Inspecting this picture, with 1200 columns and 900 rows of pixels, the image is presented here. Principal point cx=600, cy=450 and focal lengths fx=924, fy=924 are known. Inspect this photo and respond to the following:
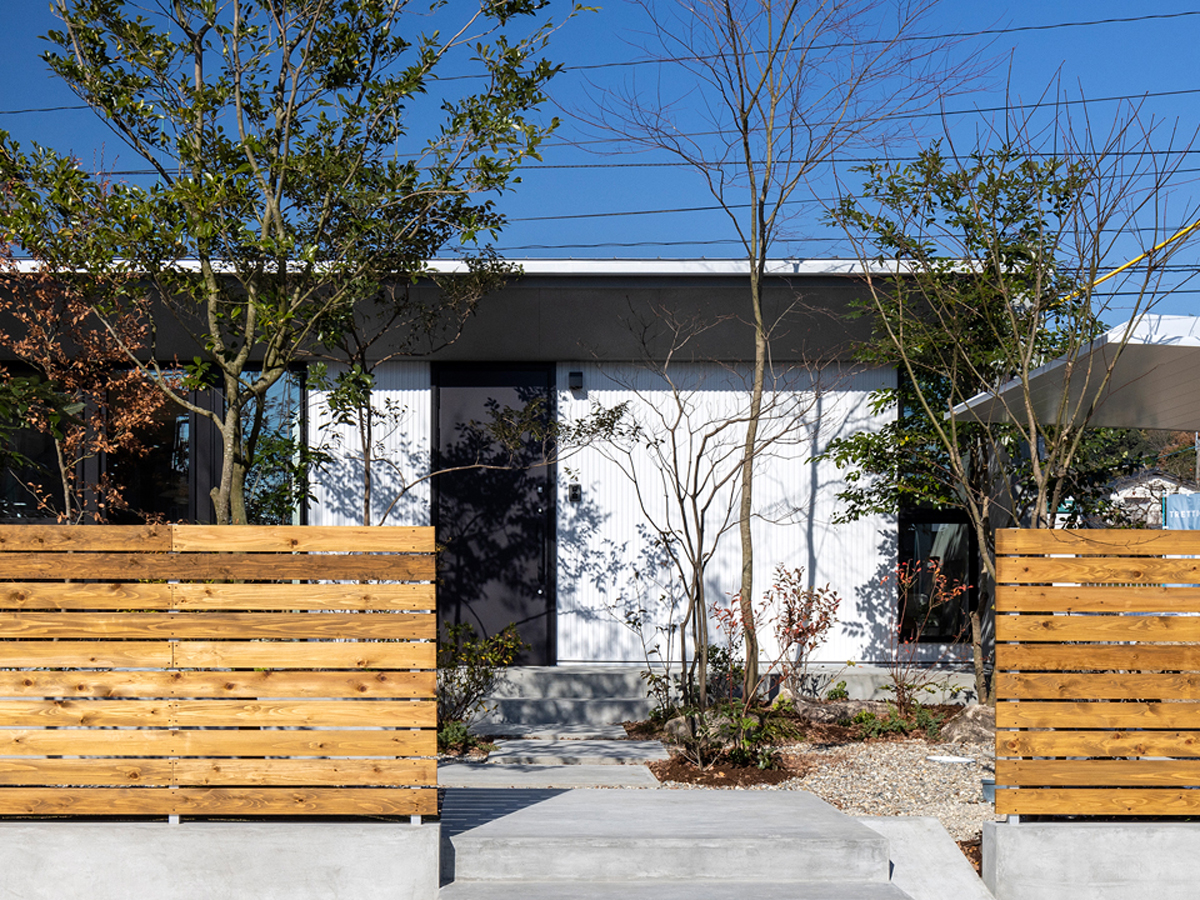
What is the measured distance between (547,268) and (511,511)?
249 cm

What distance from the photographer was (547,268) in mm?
8367

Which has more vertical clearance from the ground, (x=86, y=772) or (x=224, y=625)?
(x=224, y=625)

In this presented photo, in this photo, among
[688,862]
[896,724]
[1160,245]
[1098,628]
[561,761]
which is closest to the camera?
[688,862]

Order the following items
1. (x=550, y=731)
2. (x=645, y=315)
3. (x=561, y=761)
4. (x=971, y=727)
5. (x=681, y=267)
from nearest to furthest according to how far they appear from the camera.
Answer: (x=561, y=761) < (x=971, y=727) < (x=550, y=731) < (x=681, y=267) < (x=645, y=315)

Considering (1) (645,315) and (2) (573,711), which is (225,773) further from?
(1) (645,315)

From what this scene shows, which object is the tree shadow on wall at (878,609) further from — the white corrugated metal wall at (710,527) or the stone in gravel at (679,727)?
the stone in gravel at (679,727)

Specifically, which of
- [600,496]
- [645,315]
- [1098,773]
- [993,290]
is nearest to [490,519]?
[600,496]

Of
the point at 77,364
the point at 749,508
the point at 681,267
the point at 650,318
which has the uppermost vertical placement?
the point at 681,267

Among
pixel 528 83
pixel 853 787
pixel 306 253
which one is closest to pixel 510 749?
pixel 853 787

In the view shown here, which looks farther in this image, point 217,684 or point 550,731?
point 550,731

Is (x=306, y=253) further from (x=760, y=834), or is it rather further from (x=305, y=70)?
(x=760, y=834)

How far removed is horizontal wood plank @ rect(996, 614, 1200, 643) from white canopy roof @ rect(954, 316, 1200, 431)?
1477 millimetres

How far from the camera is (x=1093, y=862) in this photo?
4.02 meters

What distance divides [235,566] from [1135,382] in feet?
18.1
